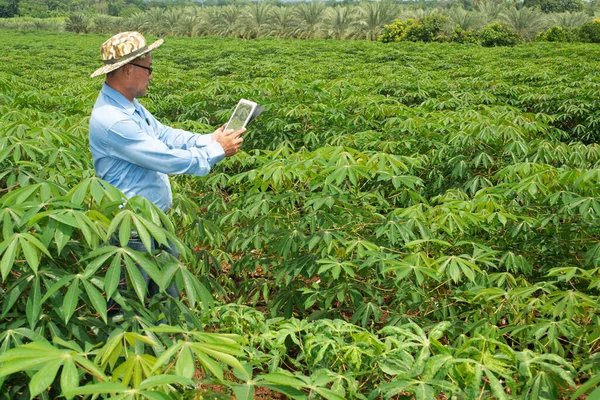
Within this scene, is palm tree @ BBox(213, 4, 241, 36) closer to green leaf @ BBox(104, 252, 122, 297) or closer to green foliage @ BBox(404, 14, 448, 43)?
green foliage @ BBox(404, 14, 448, 43)

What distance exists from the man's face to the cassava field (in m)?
0.43

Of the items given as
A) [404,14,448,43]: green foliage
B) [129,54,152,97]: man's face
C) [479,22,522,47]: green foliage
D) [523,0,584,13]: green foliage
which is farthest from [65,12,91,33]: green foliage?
[129,54,152,97]: man's face

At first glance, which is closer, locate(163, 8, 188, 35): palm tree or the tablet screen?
the tablet screen

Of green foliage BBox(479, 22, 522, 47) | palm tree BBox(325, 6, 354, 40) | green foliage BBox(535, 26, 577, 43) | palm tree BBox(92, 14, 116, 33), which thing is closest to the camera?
green foliage BBox(479, 22, 522, 47)

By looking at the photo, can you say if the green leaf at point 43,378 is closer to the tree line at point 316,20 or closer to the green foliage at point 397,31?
the green foliage at point 397,31

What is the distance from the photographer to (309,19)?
97.7ft

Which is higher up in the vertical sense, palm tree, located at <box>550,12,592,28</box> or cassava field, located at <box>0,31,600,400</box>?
palm tree, located at <box>550,12,592,28</box>

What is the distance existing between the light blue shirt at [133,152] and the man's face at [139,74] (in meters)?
0.07

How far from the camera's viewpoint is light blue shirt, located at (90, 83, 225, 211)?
6.37 ft

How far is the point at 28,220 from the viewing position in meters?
1.32

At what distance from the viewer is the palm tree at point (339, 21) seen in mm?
27953

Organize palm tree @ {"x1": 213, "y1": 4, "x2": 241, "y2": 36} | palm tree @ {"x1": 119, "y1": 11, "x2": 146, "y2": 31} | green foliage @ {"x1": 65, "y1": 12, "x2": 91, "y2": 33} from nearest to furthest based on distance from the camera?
palm tree @ {"x1": 213, "y1": 4, "x2": 241, "y2": 36} < palm tree @ {"x1": 119, "y1": 11, "x2": 146, "y2": 31} < green foliage @ {"x1": 65, "y1": 12, "x2": 91, "y2": 33}

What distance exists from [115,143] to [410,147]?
234cm

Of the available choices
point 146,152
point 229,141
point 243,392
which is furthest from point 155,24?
point 243,392
